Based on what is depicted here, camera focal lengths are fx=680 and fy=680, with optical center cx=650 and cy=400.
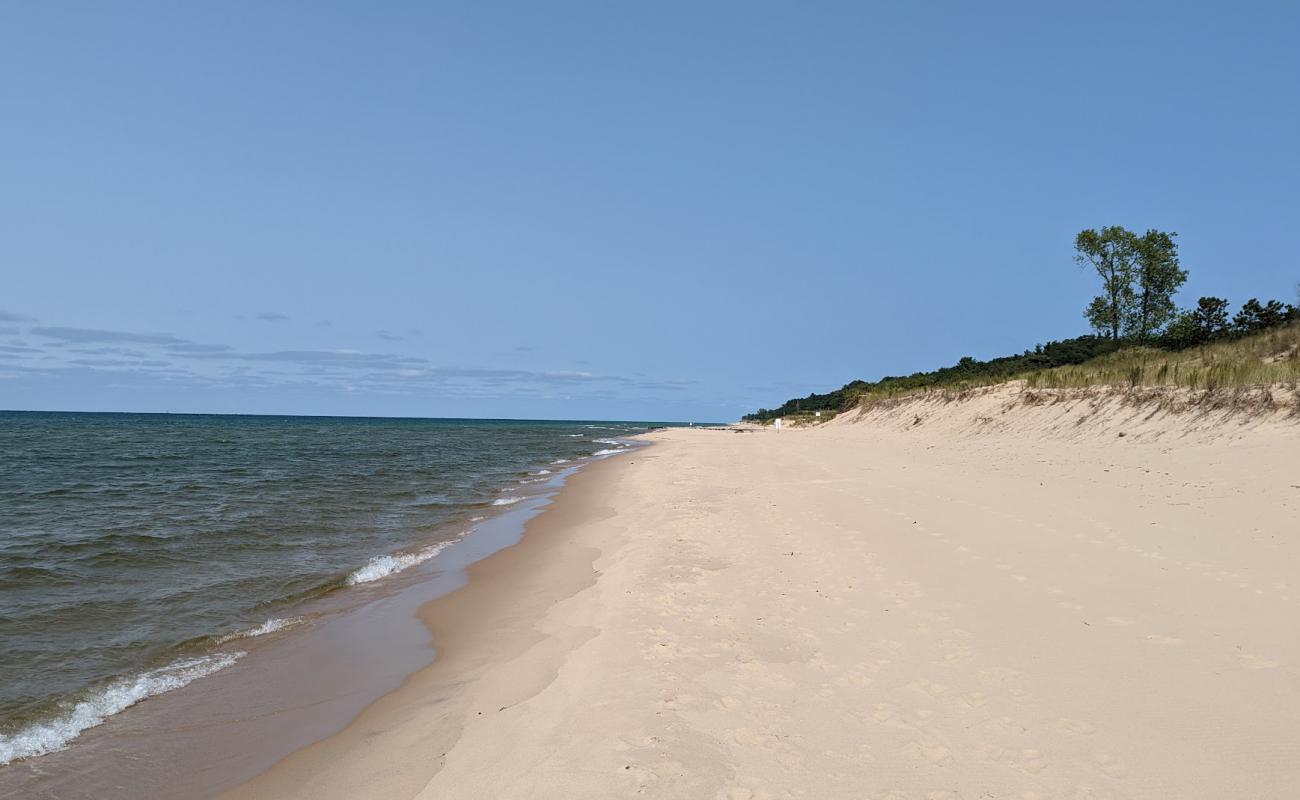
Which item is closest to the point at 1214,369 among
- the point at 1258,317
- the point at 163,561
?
the point at 1258,317

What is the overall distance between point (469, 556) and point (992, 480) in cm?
1161

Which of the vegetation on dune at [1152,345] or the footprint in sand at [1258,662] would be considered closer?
the footprint in sand at [1258,662]

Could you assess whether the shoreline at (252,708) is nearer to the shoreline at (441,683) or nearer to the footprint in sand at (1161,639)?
the shoreline at (441,683)

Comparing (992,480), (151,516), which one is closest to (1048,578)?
(992,480)

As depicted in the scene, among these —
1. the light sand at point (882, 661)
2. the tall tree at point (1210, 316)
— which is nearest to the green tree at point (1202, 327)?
the tall tree at point (1210, 316)

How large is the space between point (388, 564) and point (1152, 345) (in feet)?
123

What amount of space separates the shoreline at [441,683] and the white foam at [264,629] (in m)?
1.58

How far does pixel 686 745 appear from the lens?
172 inches

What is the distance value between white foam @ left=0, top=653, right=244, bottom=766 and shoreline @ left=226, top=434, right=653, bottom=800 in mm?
1965

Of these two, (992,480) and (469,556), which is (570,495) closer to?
(469,556)

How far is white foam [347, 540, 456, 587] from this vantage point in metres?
10.9

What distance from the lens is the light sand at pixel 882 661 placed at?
4059 mm

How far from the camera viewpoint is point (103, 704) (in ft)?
20.0

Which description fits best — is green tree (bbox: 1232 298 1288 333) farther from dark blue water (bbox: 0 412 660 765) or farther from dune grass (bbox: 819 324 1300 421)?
dark blue water (bbox: 0 412 660 765)
